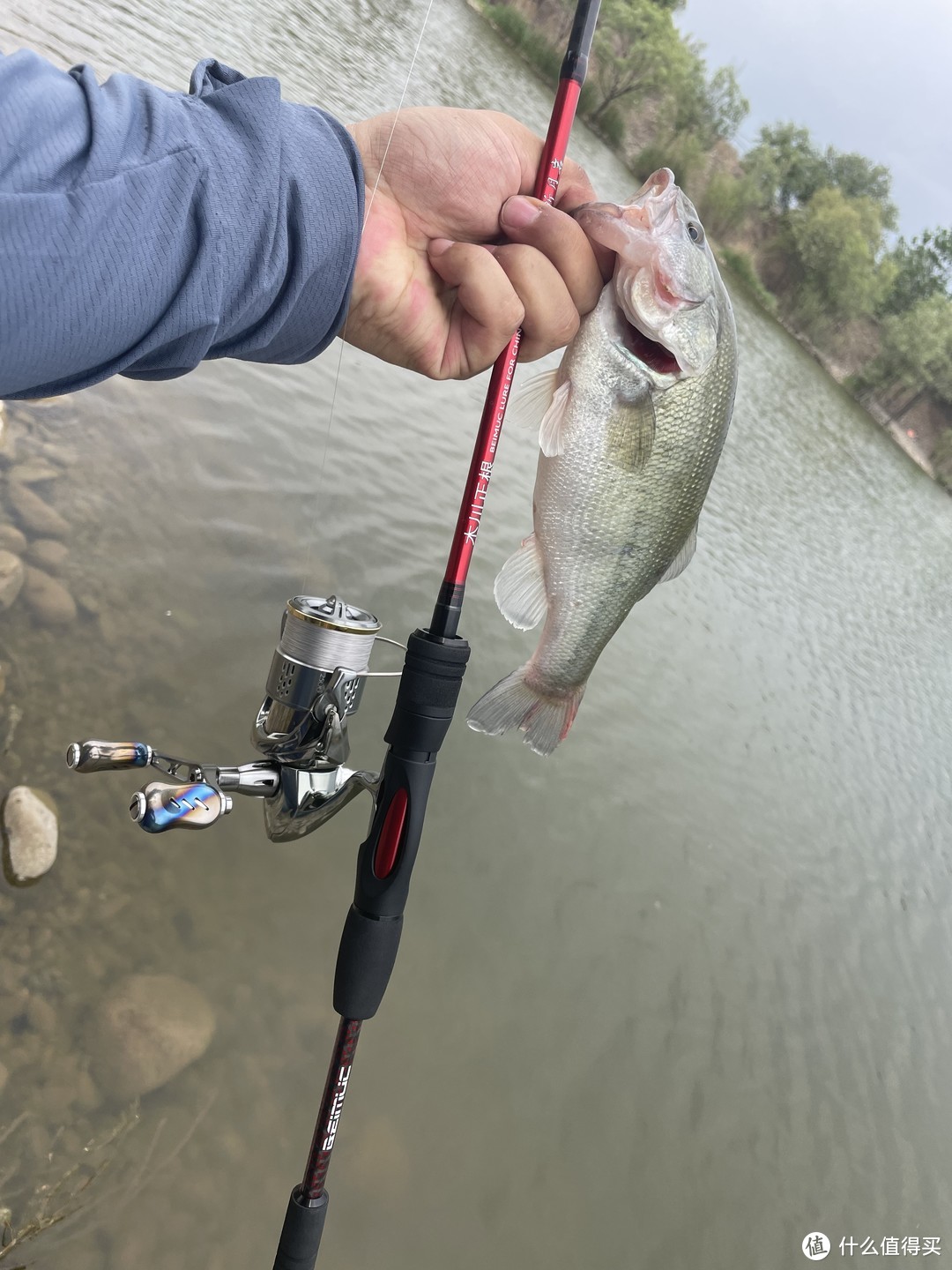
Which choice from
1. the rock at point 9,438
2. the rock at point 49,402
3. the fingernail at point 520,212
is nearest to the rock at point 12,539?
the rock at point 9,438

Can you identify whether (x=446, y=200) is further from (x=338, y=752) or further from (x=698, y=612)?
(x=698, y=612)

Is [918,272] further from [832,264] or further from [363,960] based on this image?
[363,960]

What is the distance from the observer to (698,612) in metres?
5.71

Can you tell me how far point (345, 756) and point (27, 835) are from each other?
45.5 inches

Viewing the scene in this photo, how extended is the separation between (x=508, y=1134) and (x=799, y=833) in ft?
8.41

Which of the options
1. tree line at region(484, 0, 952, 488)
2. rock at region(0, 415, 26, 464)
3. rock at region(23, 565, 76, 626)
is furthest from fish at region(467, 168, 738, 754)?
tree line at region(484, 0, 952, 488)

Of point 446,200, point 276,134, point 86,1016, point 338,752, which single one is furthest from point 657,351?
point 86,1016

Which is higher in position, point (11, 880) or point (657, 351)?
point (657, 351)

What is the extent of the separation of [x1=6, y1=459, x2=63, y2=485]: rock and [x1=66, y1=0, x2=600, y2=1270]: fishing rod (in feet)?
6.80

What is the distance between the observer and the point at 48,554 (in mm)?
2994

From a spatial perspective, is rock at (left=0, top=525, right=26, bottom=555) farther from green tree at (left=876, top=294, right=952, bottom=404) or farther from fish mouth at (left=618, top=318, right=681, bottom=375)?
green tree at (left=876, top=294, right=952, bottom=404)

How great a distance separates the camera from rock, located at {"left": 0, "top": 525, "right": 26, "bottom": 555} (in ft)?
9.51

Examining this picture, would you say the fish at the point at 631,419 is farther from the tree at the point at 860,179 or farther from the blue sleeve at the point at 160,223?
the tree at the point at 860,179
